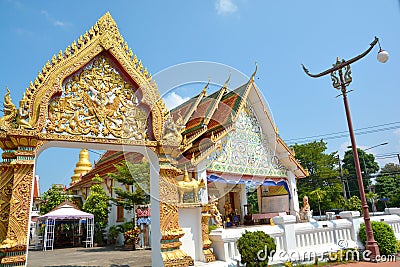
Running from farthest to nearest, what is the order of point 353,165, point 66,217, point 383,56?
1. point 353,165
2. point 66,217
3. point 383,56

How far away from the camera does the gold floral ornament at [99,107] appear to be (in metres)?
5.93

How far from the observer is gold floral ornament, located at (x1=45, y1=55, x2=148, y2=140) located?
233 inches

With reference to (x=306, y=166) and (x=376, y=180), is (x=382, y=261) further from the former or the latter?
(x=376, y=180)

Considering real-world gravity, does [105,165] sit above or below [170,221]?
above

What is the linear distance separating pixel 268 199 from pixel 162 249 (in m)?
12.4

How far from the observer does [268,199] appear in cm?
1773

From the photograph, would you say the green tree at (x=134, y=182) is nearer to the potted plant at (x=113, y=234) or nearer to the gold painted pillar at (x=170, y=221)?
the potted plant at (x=113, y=234)

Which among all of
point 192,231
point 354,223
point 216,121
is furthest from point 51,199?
point 354,223

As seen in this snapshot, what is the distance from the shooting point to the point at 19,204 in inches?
209

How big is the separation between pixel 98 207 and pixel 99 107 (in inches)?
526

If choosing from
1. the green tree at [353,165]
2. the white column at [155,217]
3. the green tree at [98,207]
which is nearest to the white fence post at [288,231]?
the white column at [155,217]

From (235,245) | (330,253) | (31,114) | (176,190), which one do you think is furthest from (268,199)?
(31,114)

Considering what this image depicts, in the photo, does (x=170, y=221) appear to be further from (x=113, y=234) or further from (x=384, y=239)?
(x=113, y=234)

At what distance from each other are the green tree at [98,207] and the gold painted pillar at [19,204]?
12889mm
